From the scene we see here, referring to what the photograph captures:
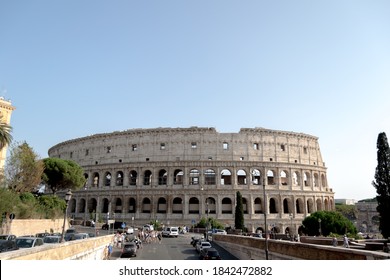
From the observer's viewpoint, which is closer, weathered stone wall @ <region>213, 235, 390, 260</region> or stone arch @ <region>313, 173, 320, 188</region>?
weathered stone wall @ <region>213, 235, 390, 260</region>

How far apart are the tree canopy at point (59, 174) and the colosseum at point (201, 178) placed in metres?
9.66

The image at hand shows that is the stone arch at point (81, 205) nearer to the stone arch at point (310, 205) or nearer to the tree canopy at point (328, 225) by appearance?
the tree canopy at point (328, 225)

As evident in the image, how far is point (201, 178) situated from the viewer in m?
51.0

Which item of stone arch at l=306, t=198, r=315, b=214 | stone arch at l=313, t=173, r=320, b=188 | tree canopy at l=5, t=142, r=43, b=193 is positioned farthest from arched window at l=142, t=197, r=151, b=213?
stone arch at l=313, t=173, r=320, b=188

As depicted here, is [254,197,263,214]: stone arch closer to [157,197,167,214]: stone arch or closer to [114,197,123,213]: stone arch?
[157,197,167,214]: stone arch

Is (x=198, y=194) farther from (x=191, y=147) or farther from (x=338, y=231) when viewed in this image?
(x=338, y=231)

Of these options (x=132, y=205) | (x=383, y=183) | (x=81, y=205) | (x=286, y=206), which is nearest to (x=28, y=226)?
(x=132, y=205)

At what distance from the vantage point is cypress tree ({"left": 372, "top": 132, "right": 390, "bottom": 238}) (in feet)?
81.9

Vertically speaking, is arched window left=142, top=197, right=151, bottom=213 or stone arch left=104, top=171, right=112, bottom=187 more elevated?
stone arch left=104, top=171, right=112, bottom=187

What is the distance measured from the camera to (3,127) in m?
24.2

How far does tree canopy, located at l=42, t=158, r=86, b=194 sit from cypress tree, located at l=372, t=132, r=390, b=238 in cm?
3905

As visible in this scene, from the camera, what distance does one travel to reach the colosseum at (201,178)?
166 ft
